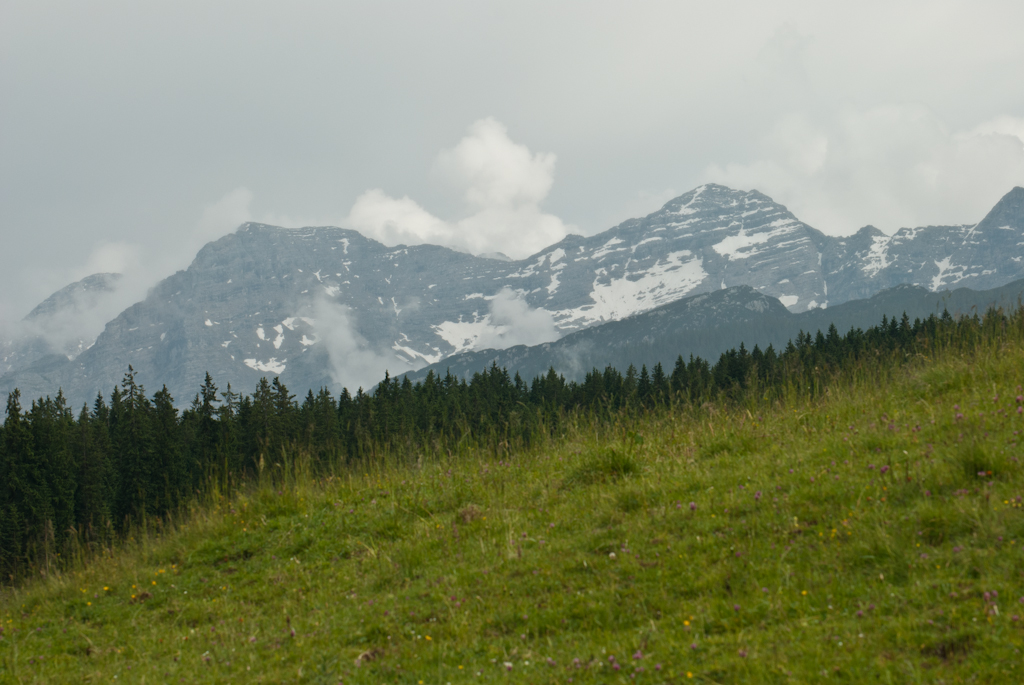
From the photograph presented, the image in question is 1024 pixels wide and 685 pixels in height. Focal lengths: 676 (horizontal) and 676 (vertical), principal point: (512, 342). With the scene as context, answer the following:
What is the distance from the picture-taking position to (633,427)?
494 inches

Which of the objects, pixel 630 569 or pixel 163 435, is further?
pixel 163 435

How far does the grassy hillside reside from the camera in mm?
5359

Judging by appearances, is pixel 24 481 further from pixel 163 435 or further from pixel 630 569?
pixel 630 569

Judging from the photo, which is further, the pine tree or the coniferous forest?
the pine tree

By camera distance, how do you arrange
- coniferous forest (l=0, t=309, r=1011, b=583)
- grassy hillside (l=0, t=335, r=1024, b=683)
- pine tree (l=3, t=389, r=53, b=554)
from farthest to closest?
1. pine tree (l=3, t=389, r=53, b=554)
2. coniferous forest (l=0, t=309, r=1011, b=583)
3. grassy hillside (l=0, t=335, r=1024, b=683)

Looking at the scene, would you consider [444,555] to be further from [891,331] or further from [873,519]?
[891,331]

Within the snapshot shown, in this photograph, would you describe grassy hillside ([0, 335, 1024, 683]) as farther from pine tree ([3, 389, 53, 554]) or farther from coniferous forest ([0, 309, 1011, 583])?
pine tree ([3, 389, 53, 554])

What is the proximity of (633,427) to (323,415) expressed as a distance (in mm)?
87306

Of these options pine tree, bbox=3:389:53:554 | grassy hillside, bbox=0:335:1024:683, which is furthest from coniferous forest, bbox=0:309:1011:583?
grassy hillside, bbox=0:335:1024:683

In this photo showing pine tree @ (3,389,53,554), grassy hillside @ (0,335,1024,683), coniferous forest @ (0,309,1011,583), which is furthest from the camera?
pine tree @ (3,389,53,554)

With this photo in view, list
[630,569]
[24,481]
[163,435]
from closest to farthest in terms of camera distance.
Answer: [630,569] < [24,481] < [163,435]

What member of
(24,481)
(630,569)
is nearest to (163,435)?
(24,481)

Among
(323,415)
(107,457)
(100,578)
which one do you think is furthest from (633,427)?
(323,415)

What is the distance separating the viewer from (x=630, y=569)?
6.93m
